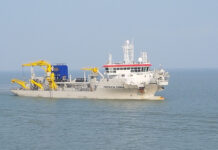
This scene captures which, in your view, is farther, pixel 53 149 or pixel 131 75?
pixel 131 75

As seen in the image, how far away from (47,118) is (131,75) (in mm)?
16178

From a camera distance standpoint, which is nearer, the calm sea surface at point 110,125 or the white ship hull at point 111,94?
the calm sea surface at point 110,125

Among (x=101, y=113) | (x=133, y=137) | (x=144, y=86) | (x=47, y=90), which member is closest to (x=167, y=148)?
(x=133, y=137)

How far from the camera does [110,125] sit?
134 ft

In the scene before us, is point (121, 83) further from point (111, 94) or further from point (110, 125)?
point (110, 125)

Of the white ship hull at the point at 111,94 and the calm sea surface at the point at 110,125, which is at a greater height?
the white ship hull at the point at 111,94

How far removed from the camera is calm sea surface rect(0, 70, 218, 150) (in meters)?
33.7

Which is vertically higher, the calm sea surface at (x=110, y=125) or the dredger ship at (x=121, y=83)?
the dredger ship at (x=121, y=83)

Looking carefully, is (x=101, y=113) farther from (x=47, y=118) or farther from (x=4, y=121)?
(x=4, y=121)

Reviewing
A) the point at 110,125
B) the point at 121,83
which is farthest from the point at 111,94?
the point at 110,125

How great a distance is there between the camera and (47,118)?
45.8 meters

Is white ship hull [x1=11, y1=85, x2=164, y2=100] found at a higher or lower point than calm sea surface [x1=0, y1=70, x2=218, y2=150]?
higher

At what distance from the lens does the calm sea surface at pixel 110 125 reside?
33719 millimetres

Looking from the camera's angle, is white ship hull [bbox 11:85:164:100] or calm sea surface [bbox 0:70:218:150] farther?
white ship hull [bbox 11:85:164:100]
